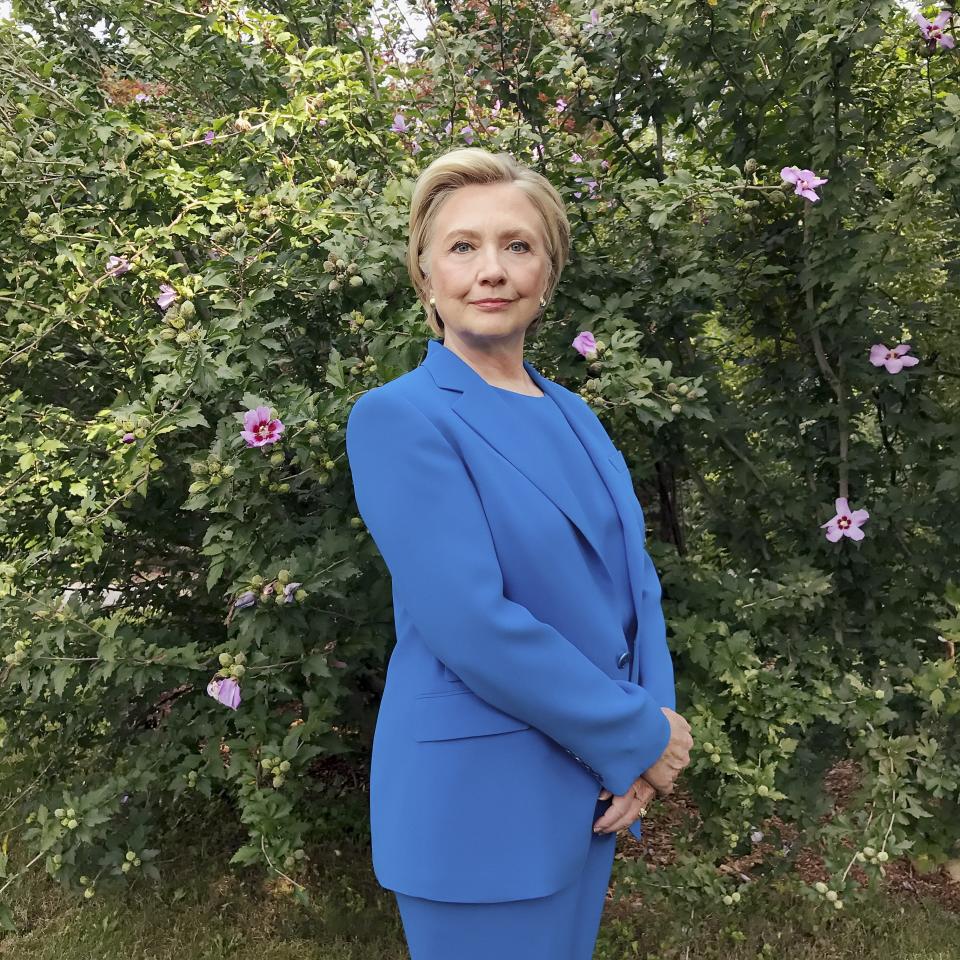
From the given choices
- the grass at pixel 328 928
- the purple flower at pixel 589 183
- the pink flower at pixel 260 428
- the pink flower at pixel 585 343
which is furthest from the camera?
the purple flower at pixel 589 183

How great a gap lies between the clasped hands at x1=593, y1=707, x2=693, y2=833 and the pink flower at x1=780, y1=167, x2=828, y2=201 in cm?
175

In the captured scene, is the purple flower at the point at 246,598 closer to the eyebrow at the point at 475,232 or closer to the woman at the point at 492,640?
the woman at the point at 492,640

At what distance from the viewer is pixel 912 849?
2713mm

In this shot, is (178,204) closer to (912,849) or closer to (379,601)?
(379,601)

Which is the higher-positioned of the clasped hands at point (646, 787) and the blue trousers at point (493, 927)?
the clasped hands at point (646, 787)

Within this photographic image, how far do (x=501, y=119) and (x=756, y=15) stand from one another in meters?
0.90

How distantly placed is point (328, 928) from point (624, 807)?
7.00 ft

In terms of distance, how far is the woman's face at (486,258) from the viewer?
139cm

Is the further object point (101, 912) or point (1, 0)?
point (1, 0)

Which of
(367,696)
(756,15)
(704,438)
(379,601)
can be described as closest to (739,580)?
(704,438)

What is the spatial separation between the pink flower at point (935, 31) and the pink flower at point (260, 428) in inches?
82.2

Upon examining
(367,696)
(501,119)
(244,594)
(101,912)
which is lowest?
(101,912)

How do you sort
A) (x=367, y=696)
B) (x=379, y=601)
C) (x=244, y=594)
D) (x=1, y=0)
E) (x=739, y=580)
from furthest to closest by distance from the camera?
(x=1, y=0), (x=367, y=696), (x=739, y=580), (x=379, y=601), (x=244, y=594)

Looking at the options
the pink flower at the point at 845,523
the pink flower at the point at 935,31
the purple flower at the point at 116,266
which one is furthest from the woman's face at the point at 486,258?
the pink flower at the point at 845,523
